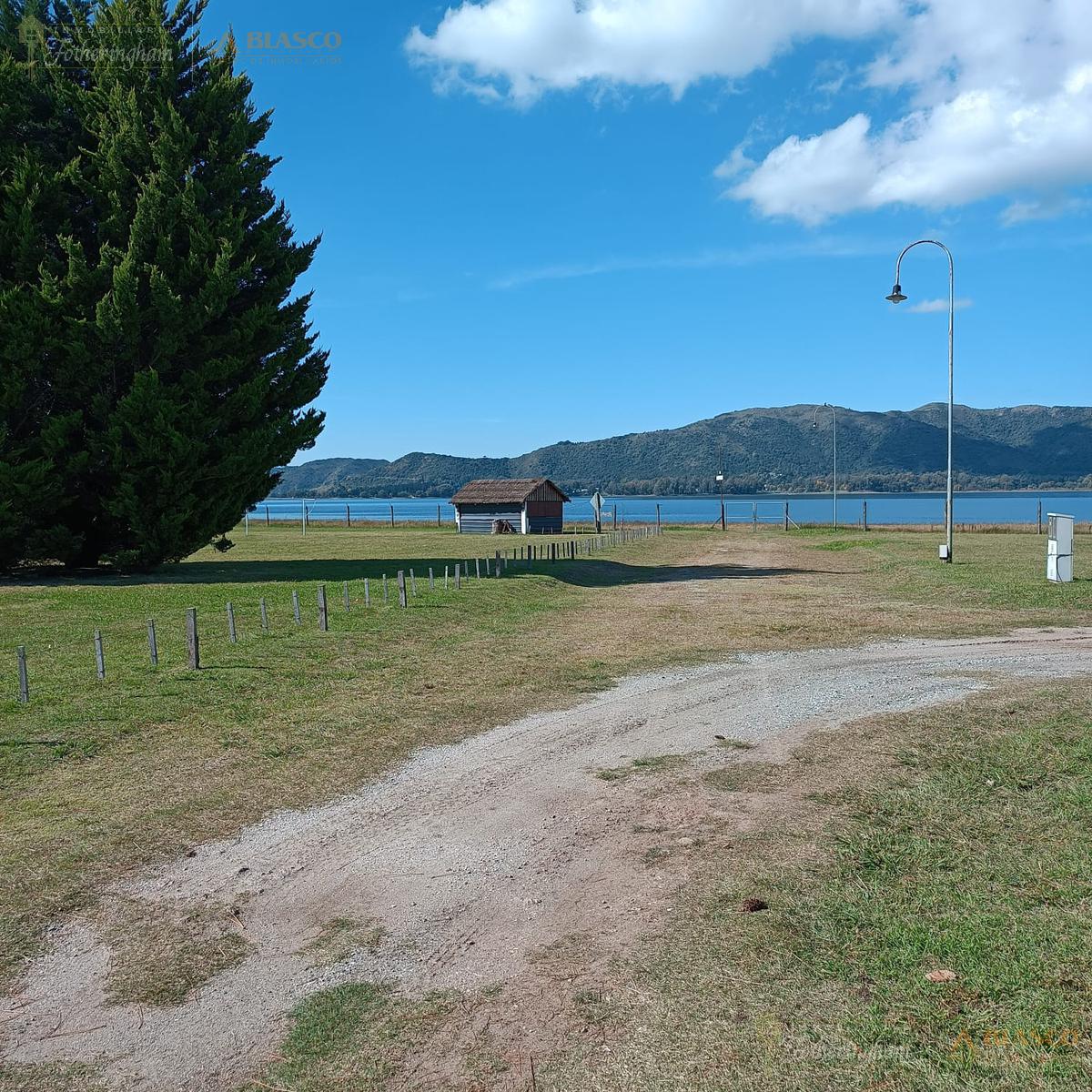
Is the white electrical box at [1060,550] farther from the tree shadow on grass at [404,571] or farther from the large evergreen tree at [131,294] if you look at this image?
the large evergreen tree at [131,294]

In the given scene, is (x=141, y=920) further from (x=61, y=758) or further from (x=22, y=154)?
(x=22, y=154)

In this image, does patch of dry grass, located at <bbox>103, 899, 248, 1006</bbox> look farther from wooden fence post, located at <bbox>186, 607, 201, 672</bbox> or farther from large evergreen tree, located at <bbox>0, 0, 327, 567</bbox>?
large evergreen tree, located at <bbox>0, 0, 327, 567</bbox>

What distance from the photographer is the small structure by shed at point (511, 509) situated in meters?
73.6

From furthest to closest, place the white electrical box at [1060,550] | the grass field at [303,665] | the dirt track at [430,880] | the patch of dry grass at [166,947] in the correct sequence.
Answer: the white electrical box at [1060,550] < the grass field at [303,665] < the patch of dry grass at [166,947] < the dirt track at [430,880]

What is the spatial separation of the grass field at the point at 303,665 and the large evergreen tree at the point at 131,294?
253cm

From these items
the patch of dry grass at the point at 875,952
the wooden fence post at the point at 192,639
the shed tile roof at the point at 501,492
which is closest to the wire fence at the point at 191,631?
the wooden fence post at the point at 192,639

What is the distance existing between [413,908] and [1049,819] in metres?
4.98

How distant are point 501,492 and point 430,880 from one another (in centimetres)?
6935

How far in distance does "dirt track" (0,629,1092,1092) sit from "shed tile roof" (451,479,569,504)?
6259cm

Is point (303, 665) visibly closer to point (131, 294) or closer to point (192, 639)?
point (192, 639)

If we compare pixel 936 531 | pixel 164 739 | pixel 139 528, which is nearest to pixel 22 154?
pixel 139 528

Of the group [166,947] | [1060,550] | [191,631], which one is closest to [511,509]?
[1060,550]

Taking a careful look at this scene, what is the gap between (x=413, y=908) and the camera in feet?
20.2

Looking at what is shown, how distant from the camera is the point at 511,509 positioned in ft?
245
